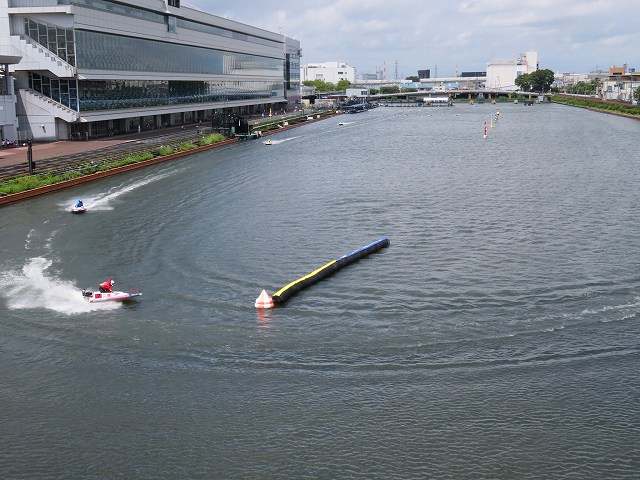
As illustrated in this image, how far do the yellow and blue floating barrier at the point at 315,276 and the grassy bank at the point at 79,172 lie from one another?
2072 cm

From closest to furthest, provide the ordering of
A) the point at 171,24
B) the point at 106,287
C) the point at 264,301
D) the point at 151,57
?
the point at 264,301 < the point at 106,287 < the point at 151,57 < the point at 171,24

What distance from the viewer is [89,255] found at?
2698 centimetres

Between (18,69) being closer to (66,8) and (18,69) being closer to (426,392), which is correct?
(66,8)

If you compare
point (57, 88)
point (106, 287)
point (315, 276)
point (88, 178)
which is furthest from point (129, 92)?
point (315, 276)

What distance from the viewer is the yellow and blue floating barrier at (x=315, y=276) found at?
2070 cm

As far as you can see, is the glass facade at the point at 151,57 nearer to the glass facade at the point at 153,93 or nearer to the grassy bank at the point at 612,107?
the glass facade at the point at 153,93

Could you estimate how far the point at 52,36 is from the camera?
187ft

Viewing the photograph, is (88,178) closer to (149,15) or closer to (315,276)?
(315,276)

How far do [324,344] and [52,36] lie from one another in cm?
4780

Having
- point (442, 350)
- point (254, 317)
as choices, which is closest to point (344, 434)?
point (442, 350)

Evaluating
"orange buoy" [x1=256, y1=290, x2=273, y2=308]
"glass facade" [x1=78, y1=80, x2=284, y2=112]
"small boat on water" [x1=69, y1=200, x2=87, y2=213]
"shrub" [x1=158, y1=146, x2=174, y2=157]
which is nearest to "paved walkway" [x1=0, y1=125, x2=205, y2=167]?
"glass facade" [x1=78, y1=80, x2=284, y2=112]

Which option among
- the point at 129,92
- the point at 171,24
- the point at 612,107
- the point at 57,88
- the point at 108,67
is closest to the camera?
the point at 57,88

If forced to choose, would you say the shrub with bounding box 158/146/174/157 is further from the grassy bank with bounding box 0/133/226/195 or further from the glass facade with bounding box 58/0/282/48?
the glass facade with bounding box 58/0/282/48

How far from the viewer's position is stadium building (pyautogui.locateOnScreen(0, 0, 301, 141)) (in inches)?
2218
